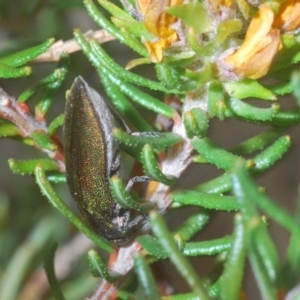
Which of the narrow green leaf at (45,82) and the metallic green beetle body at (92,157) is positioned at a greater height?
the narrow green leaf at (45,82)

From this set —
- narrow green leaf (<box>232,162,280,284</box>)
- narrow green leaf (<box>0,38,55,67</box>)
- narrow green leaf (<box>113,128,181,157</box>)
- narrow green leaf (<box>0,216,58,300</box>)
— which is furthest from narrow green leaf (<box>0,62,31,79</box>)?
narrow green leaf (<box>0,216,58,300</box>)

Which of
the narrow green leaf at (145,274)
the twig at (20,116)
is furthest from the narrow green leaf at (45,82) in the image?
the narrow green leaf at (145,274)

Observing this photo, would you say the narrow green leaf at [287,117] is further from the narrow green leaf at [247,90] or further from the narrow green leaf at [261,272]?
the narrow green leaf at [261,272]

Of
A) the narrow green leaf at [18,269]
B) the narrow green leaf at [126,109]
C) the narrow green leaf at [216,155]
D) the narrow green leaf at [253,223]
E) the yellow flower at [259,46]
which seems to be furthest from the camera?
the narrow green leaf at [18,269]

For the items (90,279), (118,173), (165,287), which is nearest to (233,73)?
(118,173)

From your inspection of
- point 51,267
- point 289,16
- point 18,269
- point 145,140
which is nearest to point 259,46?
point 289,16

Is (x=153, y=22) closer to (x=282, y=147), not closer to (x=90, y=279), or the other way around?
(x=282, y=147)

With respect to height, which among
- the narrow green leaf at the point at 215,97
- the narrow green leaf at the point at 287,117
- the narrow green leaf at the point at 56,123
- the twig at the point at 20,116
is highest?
the twig at the point at 20,116
